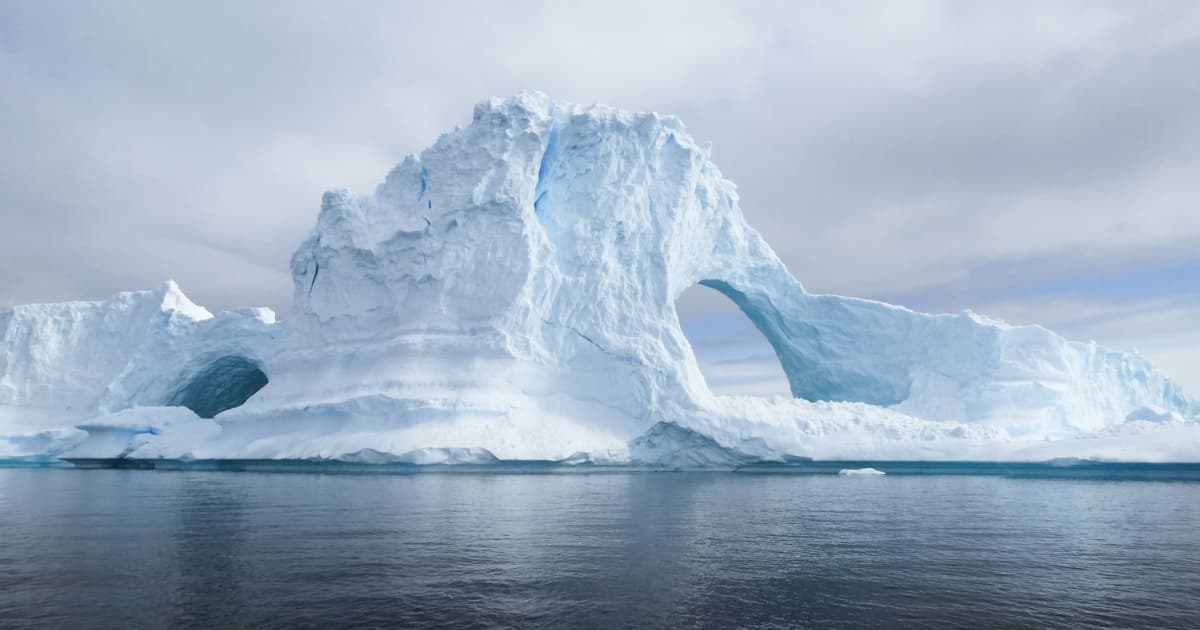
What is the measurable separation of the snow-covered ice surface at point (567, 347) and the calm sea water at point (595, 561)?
5952 millimetres

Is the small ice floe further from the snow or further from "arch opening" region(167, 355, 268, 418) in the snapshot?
"arch opening" region(167, 355, 268, 418)

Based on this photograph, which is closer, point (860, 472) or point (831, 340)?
point (860, 472)

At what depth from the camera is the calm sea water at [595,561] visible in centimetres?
577

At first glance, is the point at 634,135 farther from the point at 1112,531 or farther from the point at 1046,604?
the point at 1046,604

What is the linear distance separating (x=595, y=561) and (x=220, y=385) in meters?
29.6

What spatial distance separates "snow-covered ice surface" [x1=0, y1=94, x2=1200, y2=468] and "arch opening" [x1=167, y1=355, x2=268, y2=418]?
80 centimetres

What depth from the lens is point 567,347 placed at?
22.3 m

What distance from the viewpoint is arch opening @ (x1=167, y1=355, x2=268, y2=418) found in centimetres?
2966

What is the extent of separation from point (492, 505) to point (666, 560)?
210 inches

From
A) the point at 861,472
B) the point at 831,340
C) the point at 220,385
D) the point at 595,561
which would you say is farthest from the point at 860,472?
the point at 220,385

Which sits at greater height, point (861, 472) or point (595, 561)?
point (861, 472)

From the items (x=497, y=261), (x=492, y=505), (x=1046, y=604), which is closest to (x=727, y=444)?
(x=497, y=261)

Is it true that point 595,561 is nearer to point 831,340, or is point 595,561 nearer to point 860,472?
point 860,472

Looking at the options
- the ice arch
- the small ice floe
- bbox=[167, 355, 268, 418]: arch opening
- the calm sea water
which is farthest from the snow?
A: bbox=[167, 355, 268, 418]: arch opening
